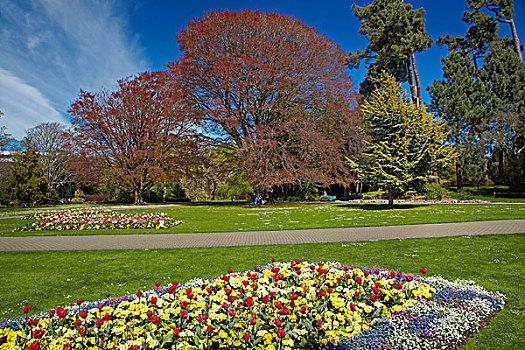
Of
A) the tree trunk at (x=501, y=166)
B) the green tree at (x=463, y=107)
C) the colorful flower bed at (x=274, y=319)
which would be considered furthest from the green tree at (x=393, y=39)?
the colorful flower bed at (x=274, y=319)

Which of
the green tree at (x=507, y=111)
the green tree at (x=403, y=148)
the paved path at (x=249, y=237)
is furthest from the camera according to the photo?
the green tree at (x=507, y=111)

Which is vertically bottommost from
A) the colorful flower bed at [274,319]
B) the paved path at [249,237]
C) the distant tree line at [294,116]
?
the paved path at [249,237]

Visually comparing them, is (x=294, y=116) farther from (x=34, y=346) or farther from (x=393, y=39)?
(x=34, y=346)

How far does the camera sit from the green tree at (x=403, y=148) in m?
19.6

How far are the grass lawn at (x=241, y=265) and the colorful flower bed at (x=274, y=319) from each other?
0.40 metres

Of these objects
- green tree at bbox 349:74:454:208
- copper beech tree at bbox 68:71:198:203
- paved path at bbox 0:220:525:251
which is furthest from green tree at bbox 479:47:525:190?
copper beech tree at bbox 68:71:198:203

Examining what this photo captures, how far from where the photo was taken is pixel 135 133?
104ft

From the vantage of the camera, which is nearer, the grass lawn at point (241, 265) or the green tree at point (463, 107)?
the grass lawn at point (241, 265)

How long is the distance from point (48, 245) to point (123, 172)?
2215 centimetres

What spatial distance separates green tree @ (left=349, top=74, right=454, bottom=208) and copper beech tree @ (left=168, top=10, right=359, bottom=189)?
14.8ft

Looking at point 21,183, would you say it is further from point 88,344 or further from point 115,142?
point 88,344

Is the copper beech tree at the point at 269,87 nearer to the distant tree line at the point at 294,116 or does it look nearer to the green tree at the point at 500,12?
the distant tree line at the point at 294,116

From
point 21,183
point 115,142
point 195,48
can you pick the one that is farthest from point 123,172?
point 195,48

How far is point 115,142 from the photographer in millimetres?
31344
